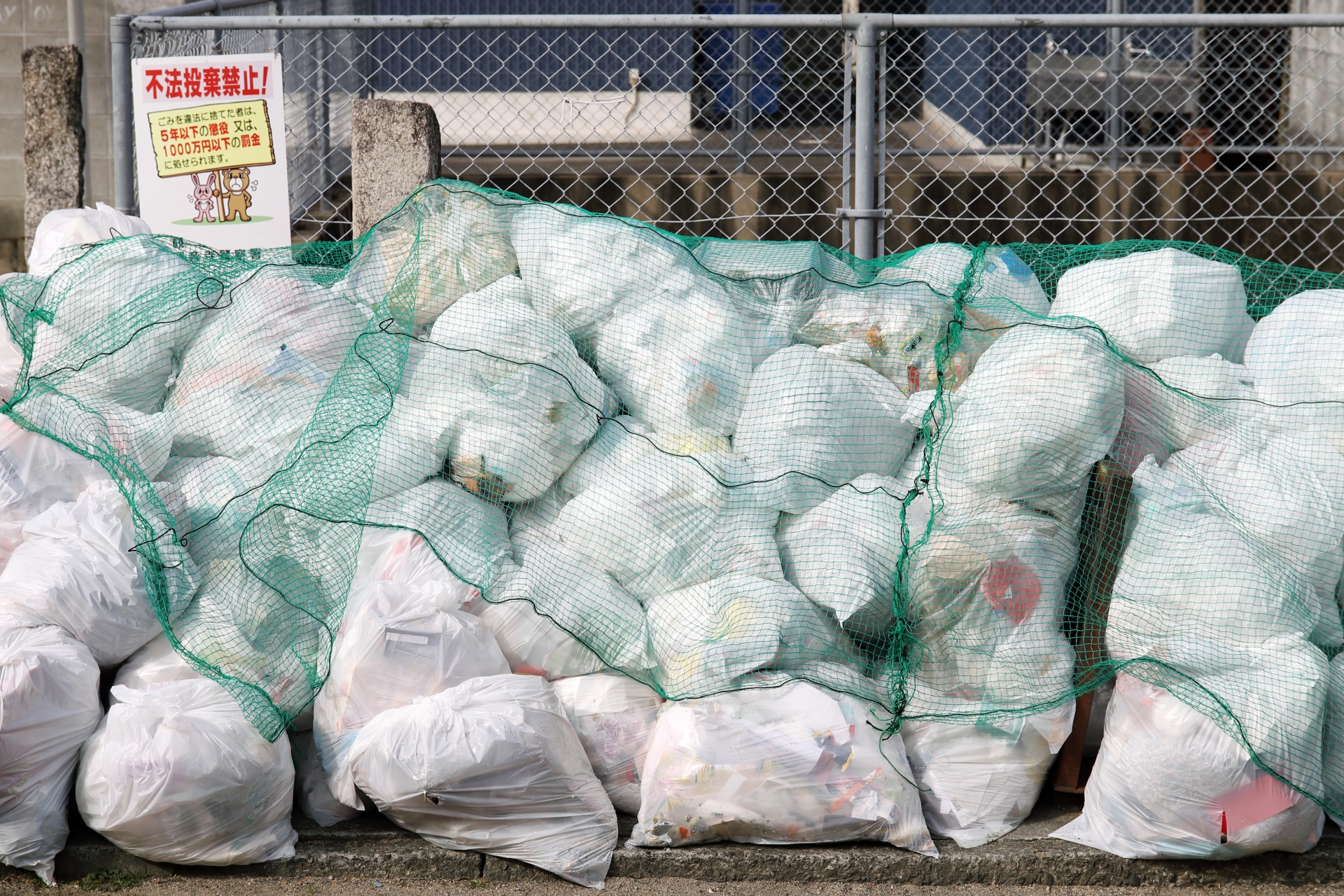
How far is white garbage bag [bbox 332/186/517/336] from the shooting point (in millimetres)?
3451

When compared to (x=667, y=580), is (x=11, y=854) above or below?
below

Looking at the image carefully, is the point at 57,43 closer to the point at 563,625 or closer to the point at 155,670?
the point at 155,670

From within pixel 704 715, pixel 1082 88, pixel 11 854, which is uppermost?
pixel 1082 88

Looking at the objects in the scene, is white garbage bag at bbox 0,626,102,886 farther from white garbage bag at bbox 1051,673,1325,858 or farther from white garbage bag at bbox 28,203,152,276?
white garbage bag at bbox 1051,673,1325,858

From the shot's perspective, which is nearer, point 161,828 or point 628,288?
point 161,828

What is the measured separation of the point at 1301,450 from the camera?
2988mm

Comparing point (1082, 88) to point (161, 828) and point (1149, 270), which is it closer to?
point (1149, 270)

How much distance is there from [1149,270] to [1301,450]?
2.17 ft

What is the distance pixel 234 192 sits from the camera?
4023 millimetres

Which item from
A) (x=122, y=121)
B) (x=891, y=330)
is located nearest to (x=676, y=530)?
(x=891, y=330)

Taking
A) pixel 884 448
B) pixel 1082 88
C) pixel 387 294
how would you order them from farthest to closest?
1. pixel 1082 88
2. pixel 387 294
3. pixel 884 448

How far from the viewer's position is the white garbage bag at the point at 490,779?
261cm

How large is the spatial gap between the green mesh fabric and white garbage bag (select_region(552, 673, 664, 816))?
0.08 metres


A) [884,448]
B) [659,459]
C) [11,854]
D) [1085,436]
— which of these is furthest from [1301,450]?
[11,854]
